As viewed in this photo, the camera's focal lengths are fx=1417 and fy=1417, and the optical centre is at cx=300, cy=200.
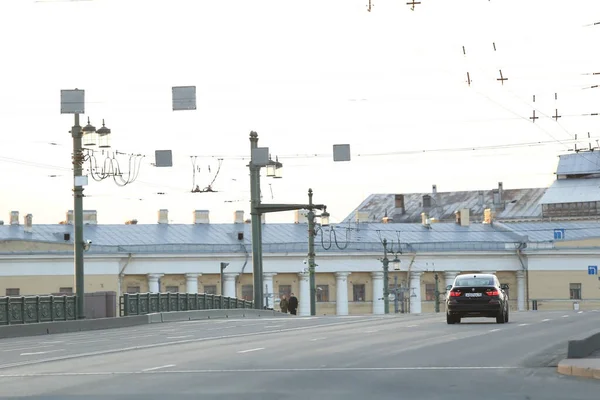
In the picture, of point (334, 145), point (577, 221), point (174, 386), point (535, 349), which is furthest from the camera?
point (577, 221)

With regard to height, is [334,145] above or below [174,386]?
above

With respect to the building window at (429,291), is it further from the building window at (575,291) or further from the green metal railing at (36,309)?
the green metal railing at (36,309)

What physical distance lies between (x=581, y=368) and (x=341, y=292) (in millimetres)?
94531

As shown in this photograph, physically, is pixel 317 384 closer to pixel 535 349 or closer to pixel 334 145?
pixel 535 349

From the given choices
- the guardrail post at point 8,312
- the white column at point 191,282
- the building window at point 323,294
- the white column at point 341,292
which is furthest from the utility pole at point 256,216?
the building window at point 323,294

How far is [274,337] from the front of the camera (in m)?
32.2

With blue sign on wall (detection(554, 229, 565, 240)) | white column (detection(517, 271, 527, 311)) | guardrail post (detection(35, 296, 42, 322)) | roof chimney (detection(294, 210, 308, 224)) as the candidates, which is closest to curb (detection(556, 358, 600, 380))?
guardrail post (detection(35, 296, 42, 322))

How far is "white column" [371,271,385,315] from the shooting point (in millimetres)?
114812

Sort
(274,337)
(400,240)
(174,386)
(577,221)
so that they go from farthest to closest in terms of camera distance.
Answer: (577,221) < (400,240) < (274,337) < (174,386)

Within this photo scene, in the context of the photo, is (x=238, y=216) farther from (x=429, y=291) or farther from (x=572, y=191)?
(x=572, y=191)

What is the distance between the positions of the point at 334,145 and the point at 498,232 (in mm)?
71472

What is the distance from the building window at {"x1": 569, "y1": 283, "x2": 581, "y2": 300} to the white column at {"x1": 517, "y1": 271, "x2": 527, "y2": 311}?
374 centimetres

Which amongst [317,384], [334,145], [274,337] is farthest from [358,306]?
[317,384]

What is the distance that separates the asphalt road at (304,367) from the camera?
56.5ft
